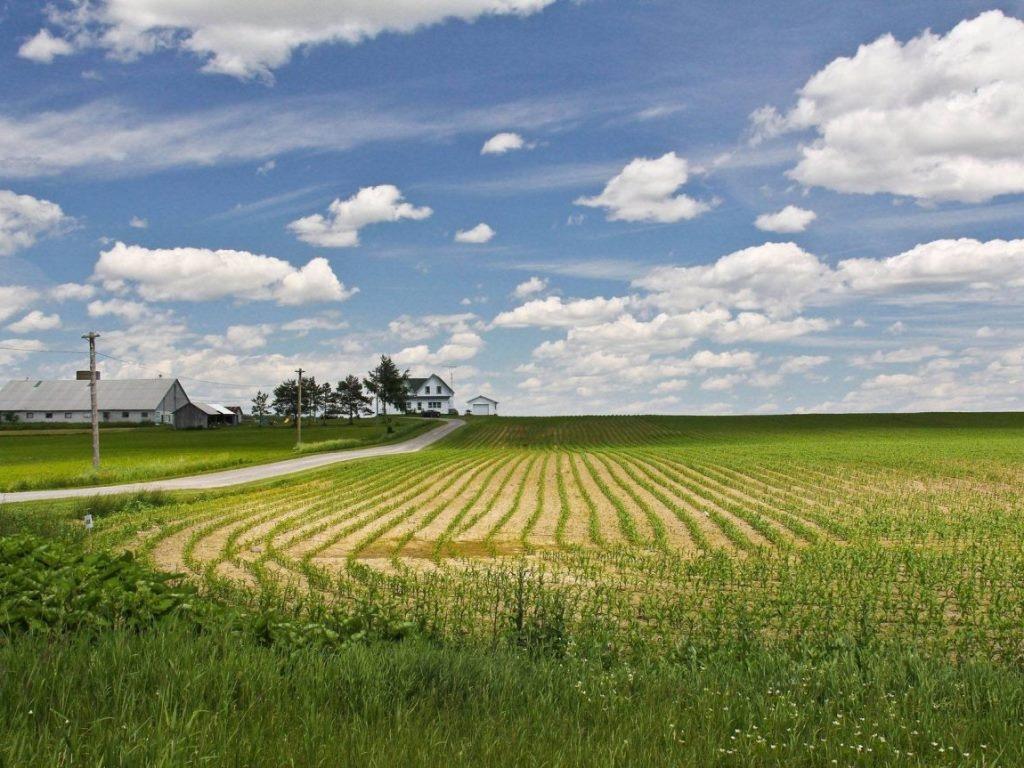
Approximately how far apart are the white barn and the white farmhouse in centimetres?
4836

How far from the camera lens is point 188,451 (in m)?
71.3

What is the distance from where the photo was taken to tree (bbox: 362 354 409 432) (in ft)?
486

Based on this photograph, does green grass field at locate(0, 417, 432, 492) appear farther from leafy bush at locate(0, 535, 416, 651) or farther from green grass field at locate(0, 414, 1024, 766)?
leafy bush at locate(0, 535, 416, 651)

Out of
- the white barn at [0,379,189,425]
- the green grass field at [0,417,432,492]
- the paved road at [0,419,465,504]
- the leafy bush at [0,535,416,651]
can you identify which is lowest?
the paved road at [0,419,465,504]

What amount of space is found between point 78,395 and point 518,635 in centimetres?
14303

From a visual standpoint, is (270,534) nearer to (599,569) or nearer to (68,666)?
(599,569)

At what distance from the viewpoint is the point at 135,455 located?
65.3m

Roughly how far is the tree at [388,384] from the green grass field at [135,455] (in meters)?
31.7

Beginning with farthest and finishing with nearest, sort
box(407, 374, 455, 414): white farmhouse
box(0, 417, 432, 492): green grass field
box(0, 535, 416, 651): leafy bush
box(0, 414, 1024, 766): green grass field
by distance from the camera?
box(407, 374, 455, 414): white farmhouse
box(0, 417, 432, 492): green grass field
box(0, 535, 416, 651): leafy bush
box(0, 414, 1024, 766): green grass field

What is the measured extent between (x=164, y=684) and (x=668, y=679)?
463 centimetres

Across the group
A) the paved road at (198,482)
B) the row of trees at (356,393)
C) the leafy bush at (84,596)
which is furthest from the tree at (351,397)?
the leafy bush at (84,596)

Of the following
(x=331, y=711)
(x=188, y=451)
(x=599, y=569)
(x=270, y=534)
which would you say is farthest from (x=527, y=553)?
(x=188, y=451)

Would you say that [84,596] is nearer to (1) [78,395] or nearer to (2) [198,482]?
(2) [198,482]

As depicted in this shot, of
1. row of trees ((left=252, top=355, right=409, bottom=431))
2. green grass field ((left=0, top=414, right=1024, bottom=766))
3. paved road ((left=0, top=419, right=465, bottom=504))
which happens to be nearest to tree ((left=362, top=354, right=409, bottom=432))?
row of trees ((left=252, top=355, right=409, bottom=431))
